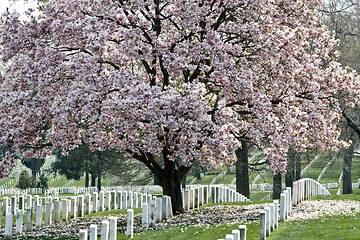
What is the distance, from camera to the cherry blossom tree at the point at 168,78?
15.8m

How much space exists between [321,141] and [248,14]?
6.05m

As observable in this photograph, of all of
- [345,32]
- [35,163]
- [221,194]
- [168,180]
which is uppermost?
[345,32]

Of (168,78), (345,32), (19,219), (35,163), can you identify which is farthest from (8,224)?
(35,163)

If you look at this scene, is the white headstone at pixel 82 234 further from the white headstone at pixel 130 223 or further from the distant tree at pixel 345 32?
the distant tree at pixel 345 32

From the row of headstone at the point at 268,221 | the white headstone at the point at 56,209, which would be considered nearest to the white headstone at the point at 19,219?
the white headstone at the point at 56,209

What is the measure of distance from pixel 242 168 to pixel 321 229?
1499 cm

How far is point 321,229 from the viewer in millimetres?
13953

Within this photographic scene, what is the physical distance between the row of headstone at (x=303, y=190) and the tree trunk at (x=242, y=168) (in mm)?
3924

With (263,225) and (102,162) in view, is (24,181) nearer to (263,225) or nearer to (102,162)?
(102,162)

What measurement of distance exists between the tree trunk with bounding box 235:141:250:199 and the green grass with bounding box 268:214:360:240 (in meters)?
12.4

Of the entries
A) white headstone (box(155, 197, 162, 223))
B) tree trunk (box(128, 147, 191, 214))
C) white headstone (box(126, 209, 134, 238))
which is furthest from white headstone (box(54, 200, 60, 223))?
white headstone (box(126, 209, 134, 238))

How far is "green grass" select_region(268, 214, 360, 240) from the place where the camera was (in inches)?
508

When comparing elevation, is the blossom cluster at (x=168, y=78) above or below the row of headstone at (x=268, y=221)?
above

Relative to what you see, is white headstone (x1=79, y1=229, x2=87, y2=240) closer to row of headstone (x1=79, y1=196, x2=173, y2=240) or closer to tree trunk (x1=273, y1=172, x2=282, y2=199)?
row of headstone (x1=79, y1=196, x2=173, y2=240)
